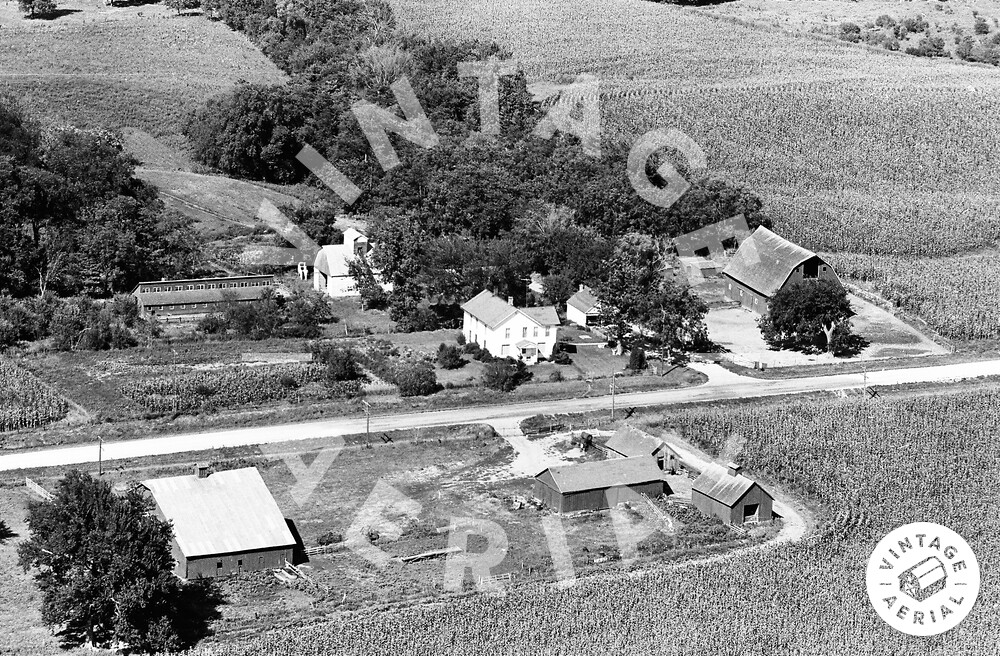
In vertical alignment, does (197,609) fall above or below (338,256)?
below

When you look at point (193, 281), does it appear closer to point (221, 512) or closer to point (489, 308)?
point (489, 308)

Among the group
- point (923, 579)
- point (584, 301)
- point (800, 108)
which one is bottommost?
point (923, 579)

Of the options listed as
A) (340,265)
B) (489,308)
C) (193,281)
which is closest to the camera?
(489,308)

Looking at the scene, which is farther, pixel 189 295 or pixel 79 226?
pixel 79 226

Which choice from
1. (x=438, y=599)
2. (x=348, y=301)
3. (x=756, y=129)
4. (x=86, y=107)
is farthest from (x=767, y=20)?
(x=438, y=599)

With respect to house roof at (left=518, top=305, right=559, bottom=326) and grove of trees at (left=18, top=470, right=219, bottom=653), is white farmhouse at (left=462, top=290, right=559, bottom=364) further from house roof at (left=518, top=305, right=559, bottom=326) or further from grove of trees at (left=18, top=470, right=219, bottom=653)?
grove of trees at (left=18, top=470, right=219, bottom=653)

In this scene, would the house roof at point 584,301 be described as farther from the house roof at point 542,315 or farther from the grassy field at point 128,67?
the grassy field at point 128,67

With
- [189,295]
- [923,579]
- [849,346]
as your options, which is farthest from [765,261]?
[923,579]
